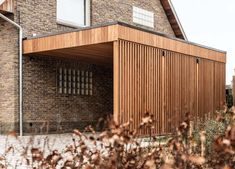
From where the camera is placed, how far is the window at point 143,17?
21.1 metres

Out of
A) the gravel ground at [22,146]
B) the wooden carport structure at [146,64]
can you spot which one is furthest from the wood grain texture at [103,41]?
the gravel ground at [22,146]

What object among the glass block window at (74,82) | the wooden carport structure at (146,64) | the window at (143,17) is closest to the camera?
the wooden carport structure at (146,64)

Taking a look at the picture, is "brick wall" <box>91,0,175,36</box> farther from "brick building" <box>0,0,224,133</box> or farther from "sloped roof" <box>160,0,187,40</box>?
"sloped roof" <box>160,0,187,40</box>

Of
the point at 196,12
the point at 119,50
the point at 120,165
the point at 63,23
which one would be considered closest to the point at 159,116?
the point at 119,50

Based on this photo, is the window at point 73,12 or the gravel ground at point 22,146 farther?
the window at point 73,12

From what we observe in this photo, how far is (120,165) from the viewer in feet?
8.93

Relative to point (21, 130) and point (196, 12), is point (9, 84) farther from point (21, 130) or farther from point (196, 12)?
point (196, 12)

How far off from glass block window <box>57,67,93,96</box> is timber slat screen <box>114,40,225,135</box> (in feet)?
14.7

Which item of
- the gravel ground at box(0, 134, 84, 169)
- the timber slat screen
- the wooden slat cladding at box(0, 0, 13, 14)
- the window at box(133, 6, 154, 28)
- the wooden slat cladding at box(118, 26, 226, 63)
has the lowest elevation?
the gravel ground at box(0, 134, 84, 169)

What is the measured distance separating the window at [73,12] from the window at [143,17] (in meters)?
3.57

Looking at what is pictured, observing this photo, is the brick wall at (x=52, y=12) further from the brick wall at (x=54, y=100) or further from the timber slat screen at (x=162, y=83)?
the timber slat screen at (x=162, y=83)

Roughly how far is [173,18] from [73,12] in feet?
24.8

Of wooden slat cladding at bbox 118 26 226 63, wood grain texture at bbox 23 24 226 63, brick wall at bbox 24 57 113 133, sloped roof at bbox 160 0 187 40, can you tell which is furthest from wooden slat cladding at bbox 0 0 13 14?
sloped roof at bbox 160 0 187 40

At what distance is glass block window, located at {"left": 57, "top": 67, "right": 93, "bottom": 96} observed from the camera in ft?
54.0
